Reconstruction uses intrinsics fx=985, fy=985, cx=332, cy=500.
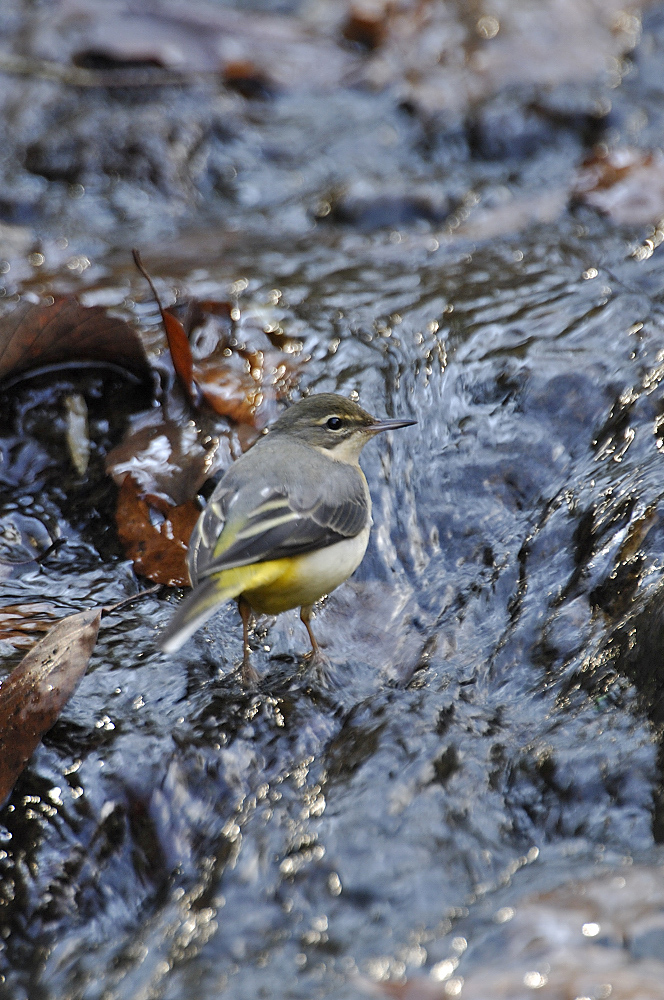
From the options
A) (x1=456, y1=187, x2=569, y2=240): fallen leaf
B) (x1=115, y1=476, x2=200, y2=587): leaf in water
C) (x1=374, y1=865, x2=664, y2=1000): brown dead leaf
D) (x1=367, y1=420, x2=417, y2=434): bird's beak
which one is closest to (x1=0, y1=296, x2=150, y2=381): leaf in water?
(x1=115, y1=476, x2=200, y2=587): leaf in water

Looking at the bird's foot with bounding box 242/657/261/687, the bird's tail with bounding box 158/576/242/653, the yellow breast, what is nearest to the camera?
the bird's tail with bounding box 158/576/242/653

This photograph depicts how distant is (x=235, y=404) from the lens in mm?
6094

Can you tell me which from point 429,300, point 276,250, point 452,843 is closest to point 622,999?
point 452,843

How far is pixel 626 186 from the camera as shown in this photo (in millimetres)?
8602

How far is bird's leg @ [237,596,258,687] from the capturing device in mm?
4644

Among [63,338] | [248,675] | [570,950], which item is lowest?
[570,950]

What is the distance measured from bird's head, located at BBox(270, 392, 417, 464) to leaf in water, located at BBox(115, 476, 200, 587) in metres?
0.74

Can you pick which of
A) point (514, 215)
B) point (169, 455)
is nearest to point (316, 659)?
point (169, 455)

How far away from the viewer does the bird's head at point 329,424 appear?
17.8ft

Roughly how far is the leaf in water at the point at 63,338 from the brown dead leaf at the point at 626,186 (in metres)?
4.49

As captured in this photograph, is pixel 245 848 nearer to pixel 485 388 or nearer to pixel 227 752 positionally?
pixel 227 752

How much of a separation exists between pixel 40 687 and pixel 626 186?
6.85m

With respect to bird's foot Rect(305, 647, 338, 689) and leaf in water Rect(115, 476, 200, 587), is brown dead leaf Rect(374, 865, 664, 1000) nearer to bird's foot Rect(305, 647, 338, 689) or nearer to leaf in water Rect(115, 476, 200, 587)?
bird's foot Rect(305, 647, 338, 689)

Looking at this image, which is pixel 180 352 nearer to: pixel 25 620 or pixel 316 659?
pixel 25 620
